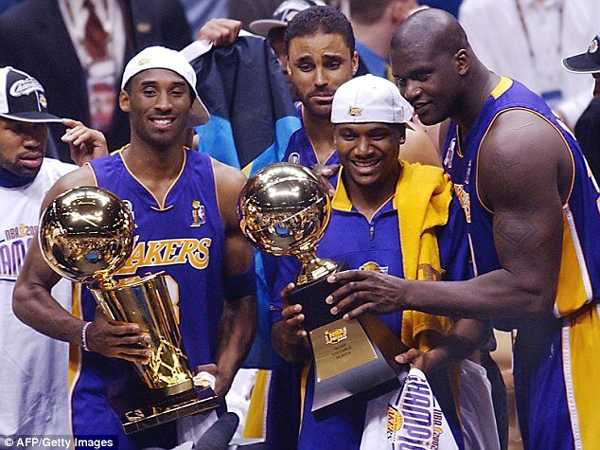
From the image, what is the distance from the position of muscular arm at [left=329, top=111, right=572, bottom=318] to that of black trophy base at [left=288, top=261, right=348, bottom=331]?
32mm

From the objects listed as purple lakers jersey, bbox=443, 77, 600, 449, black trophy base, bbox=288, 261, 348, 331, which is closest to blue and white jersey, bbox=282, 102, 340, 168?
purple lakers jersey, bbox=443, 77, 600, 449

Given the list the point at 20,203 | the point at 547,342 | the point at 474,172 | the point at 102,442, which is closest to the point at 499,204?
the point at 474,172

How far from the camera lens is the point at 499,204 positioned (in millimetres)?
2816

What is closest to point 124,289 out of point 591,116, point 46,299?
point 46,299

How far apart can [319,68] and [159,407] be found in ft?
4.04

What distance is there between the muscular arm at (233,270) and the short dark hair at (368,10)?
1930 mm

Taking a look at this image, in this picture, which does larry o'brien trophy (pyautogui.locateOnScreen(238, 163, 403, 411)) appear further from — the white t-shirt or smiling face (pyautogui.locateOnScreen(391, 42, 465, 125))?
the white t-shirt

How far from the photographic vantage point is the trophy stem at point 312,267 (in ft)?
9.13

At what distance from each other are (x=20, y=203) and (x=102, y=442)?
37.9 inches

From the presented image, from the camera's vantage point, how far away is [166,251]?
3113mm

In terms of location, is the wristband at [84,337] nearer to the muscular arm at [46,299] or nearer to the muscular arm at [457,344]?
the muscular arm at [46,299]

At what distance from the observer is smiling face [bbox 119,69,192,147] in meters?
3.17

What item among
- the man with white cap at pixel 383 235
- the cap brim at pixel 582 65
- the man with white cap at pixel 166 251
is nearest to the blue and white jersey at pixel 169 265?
the man with white cap at pixel 166 251

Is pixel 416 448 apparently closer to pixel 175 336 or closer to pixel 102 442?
pixel 175 336
